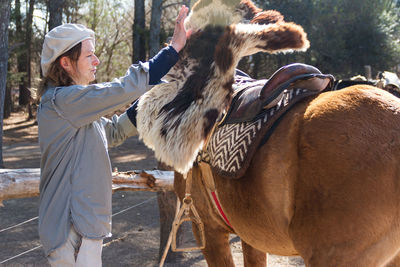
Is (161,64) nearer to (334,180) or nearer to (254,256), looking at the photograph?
(334,180)

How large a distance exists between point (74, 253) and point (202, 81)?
3.30 ft

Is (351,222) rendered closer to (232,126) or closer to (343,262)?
Answer: (343,262)

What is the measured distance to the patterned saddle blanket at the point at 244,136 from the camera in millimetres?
1933

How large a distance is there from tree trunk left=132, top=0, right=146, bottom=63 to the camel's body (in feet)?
49.0

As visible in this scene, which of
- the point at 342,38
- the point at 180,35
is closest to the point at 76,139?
the point at 180,35

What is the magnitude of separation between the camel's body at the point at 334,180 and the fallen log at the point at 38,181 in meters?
1.99

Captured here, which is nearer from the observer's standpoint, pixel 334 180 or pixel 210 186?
pixel 334 180

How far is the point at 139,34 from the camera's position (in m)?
16.4

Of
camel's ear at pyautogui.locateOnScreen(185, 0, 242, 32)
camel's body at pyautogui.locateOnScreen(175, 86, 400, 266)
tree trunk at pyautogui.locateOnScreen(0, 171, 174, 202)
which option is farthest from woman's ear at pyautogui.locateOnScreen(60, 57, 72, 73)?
tree trunk at pyautogui.locateOnScreen(0, 171, 174, 202)

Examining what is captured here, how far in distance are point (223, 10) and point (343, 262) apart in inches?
51.0

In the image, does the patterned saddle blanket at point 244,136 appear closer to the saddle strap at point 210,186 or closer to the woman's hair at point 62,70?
the saddle strap at point 210,186

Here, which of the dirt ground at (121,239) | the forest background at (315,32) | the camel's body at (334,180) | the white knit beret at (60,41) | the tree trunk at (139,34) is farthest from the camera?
the tree trunk at (139,34)

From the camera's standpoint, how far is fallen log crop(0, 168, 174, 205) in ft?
10.7

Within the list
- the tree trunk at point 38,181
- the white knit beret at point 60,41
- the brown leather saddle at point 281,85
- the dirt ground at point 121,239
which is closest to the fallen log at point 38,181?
the tree trunk at point 38,181
